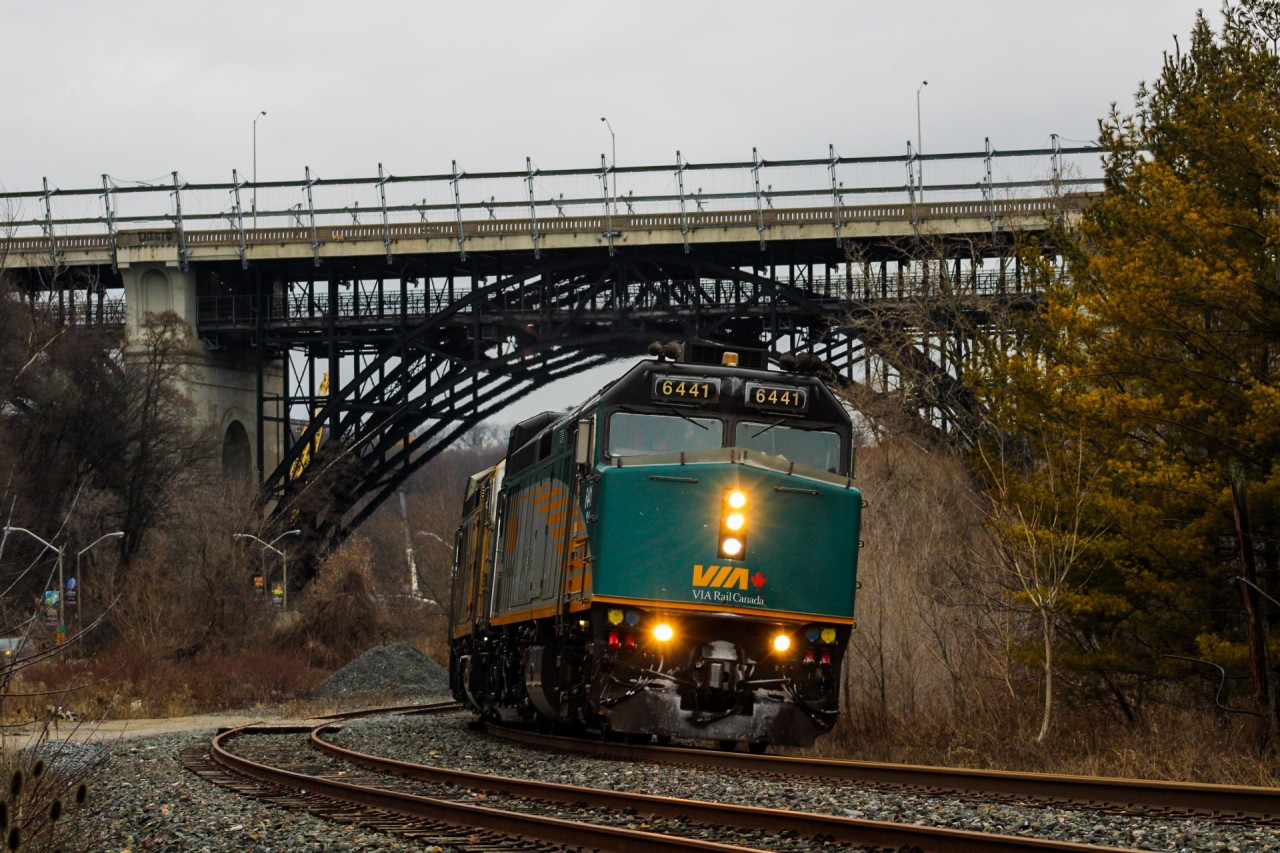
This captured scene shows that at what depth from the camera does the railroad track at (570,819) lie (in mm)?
9234

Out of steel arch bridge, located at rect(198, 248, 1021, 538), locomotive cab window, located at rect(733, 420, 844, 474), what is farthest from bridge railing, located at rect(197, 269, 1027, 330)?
locomotive cab window, located at rect(733, 420, 844, 474)

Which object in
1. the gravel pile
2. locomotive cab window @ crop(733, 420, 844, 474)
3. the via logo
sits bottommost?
the gravel pile

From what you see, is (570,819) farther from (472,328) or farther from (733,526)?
(472,328)

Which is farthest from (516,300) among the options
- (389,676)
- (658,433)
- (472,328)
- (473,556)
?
(658,433)

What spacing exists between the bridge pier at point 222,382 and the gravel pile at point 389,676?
67.4ft

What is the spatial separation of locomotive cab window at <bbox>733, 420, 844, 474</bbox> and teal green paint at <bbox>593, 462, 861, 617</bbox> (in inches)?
14.1

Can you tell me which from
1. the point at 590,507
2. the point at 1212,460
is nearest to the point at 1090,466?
the point at 1212,460

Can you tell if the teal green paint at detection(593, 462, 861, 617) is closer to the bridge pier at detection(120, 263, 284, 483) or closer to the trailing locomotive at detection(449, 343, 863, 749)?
the trailing locomotive at detection(449, 343, 863, 749)

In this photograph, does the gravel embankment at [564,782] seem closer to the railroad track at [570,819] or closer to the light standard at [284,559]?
the railroad track at [570,819]

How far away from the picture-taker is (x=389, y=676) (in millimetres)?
43000

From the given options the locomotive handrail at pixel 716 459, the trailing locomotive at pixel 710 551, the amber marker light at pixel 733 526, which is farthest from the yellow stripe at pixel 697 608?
the locomotive handrail at pixel 716 459

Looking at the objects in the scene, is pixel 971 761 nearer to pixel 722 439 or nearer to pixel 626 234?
pixel 722 439

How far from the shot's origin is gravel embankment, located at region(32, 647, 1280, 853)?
977 cm

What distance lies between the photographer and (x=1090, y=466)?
1894cm
